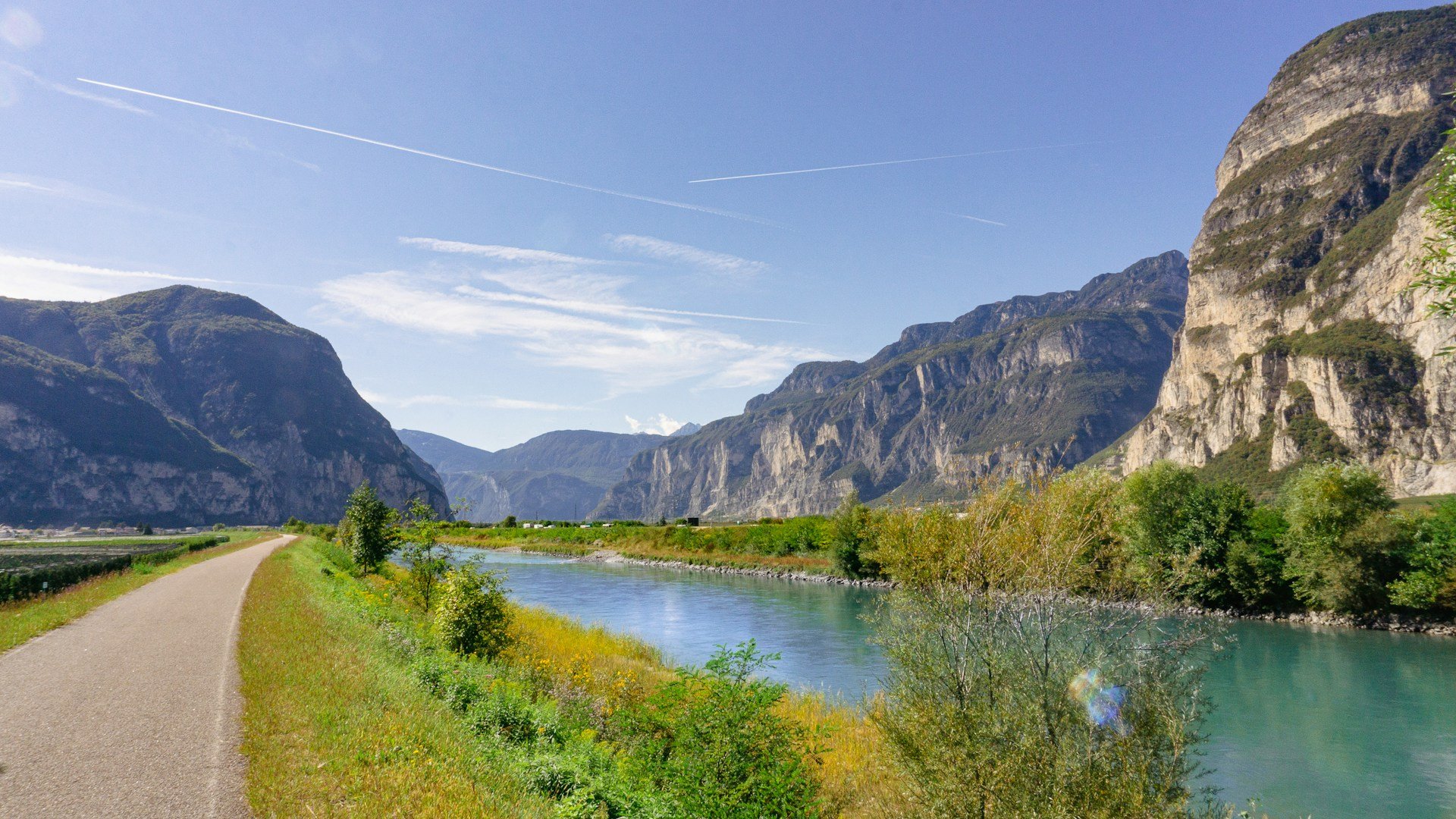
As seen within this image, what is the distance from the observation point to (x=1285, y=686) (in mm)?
26844

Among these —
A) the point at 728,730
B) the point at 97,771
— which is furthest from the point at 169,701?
the point at 728,730

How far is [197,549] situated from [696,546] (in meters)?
53.4

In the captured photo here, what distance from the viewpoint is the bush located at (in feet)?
66.9

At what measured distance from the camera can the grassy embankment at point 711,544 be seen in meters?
73.9

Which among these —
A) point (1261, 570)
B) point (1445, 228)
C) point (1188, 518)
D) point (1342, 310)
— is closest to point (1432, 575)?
point (1261, 570)

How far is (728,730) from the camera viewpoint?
11094mm

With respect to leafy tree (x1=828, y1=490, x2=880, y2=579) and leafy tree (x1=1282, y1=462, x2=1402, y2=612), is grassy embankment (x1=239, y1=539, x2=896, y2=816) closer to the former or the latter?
leafy tree (x1=1282, y1=462, x2=1402, y2=612)

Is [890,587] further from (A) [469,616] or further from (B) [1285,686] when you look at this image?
(A) [469,616]

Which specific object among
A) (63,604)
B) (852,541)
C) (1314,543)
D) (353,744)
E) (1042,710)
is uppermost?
(1314,543)

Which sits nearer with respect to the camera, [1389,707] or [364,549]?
[1389,707]

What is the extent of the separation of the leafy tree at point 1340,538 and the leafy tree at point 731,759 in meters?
39.5

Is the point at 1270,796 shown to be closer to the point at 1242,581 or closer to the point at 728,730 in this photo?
the point at 728,730

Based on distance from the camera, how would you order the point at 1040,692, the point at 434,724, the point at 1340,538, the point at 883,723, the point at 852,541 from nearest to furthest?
the point at 1040,692
the point at 883,723
the point at 434,724
the point at 1340,538
the point at 852,541

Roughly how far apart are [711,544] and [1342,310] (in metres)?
159
